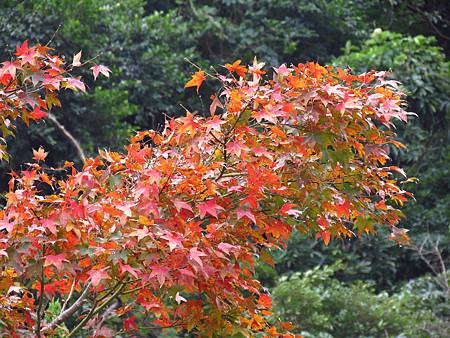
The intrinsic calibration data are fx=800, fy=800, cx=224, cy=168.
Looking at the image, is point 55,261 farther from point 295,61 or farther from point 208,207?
point 295,61

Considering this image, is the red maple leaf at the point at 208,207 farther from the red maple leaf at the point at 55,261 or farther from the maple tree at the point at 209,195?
the red maple leaf at the point at 55,261

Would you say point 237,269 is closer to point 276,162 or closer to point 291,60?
point 276,162

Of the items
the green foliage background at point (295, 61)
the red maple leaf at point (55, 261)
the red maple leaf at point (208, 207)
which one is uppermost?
the red maple leaf at point (208, 207)

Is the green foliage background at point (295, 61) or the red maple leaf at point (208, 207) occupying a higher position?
the red maple leaf at point (208, 207)

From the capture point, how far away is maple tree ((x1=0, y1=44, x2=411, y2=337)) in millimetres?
2350

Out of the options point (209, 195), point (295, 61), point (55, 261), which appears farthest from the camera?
point (295, 61)

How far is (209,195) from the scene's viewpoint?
252 centimetres

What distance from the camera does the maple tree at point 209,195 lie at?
7.71ft

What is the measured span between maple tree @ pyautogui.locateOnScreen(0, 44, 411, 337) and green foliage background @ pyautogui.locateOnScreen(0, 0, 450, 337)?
2930 millimetres

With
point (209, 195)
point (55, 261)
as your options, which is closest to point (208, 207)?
point (209, 195)

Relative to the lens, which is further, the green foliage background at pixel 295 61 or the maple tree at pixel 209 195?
the green foliage background at pixel 295 61

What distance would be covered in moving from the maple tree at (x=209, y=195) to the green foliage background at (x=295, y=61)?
2.93m

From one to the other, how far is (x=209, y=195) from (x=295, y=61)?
23.4ft

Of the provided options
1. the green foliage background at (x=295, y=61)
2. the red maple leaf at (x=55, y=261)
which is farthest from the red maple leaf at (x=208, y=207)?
the green foliage background at (x=295, y=61)
